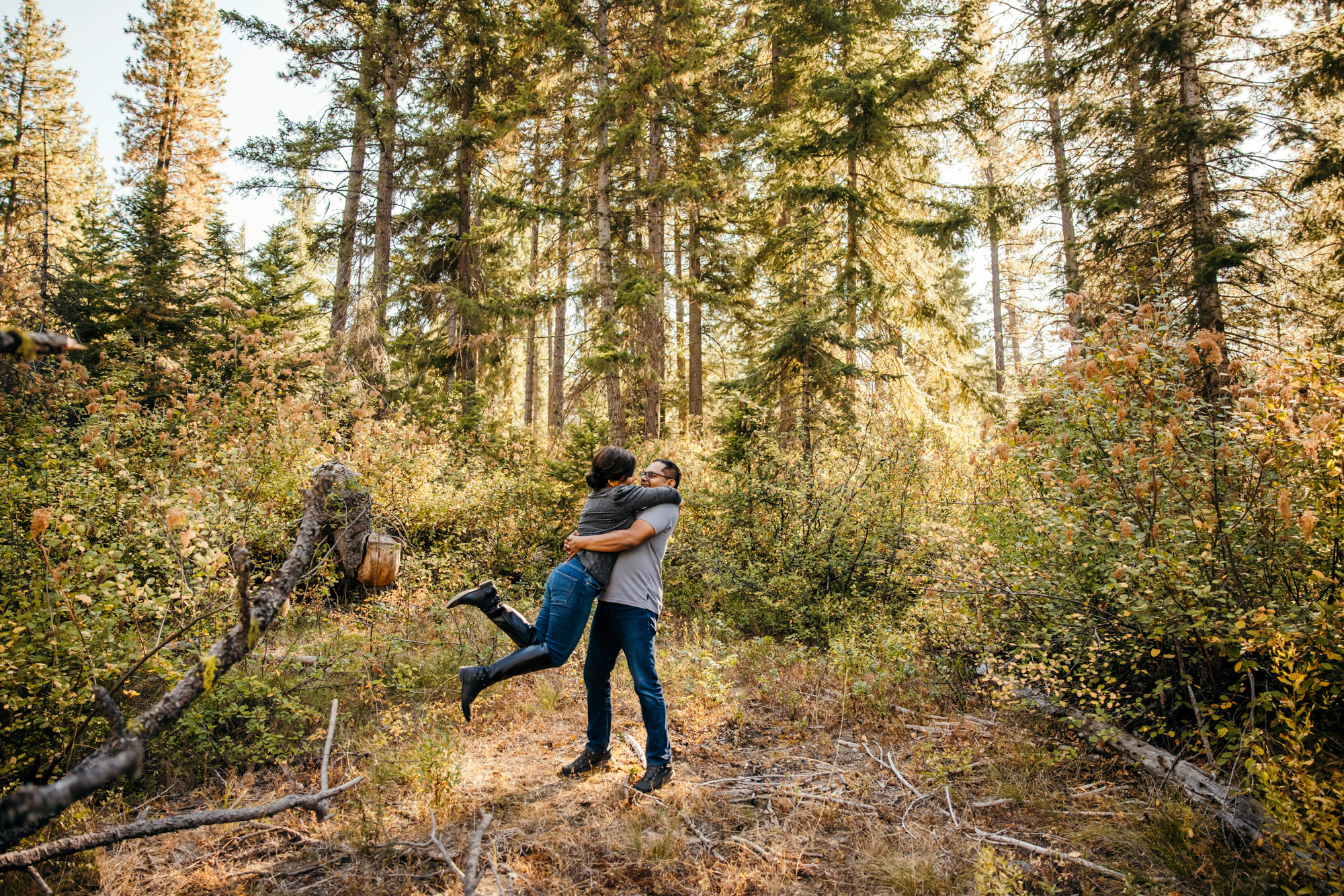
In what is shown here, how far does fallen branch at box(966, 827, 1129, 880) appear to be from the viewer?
2822mm

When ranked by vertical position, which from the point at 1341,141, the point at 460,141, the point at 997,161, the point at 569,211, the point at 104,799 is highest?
the point at 997,161

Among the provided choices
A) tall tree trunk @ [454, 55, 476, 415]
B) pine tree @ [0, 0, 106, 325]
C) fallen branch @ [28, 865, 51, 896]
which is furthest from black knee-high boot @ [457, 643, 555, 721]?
pine tree @ [0, 0, 106, 325]

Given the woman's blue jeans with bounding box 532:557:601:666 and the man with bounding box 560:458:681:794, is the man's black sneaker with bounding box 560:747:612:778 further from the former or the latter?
the woman's blue jeans with bounding box 532:557:601:666

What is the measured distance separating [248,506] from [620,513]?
2.84 metres

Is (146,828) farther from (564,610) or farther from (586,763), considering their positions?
(586,763)

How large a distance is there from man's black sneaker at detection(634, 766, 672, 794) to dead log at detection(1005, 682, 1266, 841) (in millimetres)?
2182

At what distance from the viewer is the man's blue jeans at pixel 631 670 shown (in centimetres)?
386

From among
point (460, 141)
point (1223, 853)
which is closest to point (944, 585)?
point (1223, 853)

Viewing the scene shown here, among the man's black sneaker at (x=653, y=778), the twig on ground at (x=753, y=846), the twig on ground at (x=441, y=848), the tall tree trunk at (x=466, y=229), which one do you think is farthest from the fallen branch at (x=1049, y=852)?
the tall tree trunk at (x=466, y=229)

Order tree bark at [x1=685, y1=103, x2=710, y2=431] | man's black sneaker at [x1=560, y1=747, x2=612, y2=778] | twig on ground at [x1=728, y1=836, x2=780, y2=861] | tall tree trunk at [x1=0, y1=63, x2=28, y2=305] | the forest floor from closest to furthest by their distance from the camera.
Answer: the forest floor < twig on ground at [x1=728, y1=836, x2=780, y2=861] < man's black sneaker at [x1=560, y1=747, x2=612, y2=778] < tree bark at [x1=685, y1=103, x2=710, y2=431] < tall tree trunk at [x1=0, y1=63, x2=28, y2=305]

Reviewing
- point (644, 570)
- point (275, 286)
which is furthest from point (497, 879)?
point (275, 286)

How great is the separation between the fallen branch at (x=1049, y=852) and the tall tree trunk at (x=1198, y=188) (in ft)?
27.5

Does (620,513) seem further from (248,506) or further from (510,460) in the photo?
(510,460)

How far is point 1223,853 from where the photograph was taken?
9.37 feet
